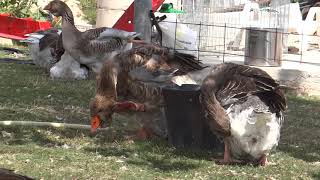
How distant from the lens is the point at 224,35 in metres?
12.1

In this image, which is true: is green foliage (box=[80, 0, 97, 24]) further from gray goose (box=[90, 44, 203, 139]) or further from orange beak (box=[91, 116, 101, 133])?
orange beak (box=[91, 116, 101, 133])

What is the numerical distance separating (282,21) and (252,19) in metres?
0.74

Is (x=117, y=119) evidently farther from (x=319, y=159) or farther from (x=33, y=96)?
(x=319, y=159)

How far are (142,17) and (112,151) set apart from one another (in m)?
3.36

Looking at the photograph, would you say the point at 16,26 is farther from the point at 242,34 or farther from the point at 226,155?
the point at 226,155

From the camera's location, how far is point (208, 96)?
554 cm

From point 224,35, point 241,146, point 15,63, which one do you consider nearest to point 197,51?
point 224,35

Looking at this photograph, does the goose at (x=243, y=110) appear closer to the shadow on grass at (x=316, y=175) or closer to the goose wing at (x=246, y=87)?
the goose wing at (x=246, y=87)

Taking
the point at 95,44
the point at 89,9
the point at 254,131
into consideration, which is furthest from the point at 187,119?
the point at 89,9

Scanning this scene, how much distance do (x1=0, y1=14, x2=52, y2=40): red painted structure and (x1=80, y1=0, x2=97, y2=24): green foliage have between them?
5029mm

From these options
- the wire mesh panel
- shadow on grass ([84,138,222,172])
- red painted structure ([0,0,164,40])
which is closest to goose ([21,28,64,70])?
the wire mesh panel

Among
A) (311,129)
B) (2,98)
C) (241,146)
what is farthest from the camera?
(2,98)

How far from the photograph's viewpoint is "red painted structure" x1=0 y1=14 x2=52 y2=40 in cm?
1457

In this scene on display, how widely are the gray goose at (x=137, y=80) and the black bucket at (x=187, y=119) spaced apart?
0.23 meters
